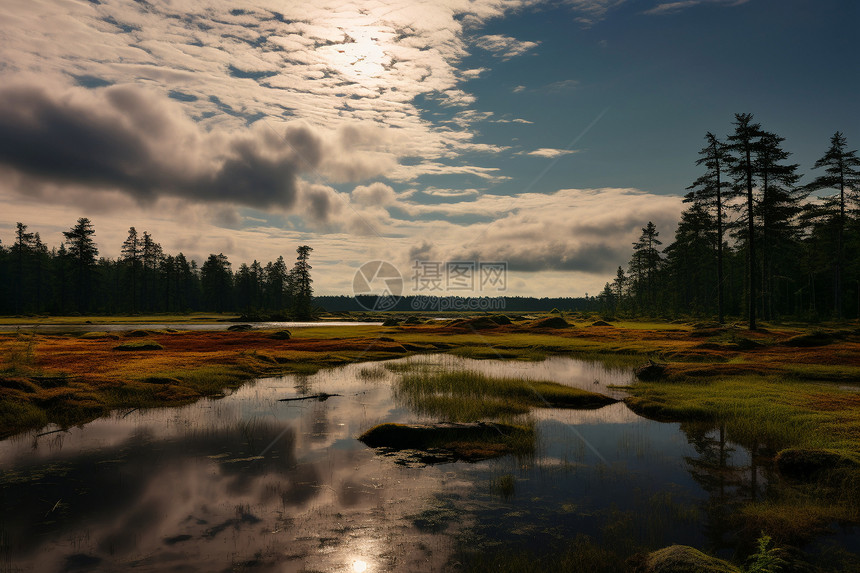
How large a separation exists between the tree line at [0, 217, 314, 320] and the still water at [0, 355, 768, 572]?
10406 centimetres

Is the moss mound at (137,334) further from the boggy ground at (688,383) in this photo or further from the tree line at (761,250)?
the tree line at (761,250)

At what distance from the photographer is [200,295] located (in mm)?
158250

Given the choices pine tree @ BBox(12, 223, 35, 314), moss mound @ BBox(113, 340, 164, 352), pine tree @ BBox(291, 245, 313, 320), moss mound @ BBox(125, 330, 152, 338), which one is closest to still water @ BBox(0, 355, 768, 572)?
moss mound @ BBox(113, 340, 164, 352)

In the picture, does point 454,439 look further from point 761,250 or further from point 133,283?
point 133,283

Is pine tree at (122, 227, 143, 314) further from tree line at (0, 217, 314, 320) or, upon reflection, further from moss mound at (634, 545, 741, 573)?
moss mound at (634, 545, 741, 573)

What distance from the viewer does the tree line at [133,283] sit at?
388 feet

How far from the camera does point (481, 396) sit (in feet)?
78.9

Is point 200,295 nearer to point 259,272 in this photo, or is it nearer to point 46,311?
point 259,272

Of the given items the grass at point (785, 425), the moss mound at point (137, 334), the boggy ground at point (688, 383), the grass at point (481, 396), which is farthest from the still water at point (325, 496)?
the moss mound at point (137, 334)

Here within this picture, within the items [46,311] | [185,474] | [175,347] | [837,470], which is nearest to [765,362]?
[837,470]

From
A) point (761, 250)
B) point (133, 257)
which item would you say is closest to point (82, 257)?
point (133, 257)

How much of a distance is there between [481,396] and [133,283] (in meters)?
138

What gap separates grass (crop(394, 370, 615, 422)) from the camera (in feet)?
68.6

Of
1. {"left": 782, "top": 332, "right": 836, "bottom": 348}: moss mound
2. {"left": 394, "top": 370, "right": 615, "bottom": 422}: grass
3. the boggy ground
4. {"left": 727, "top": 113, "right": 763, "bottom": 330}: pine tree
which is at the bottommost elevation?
{"left": 394, "top": 370, "right": 615, "bottom": 422}: grass
